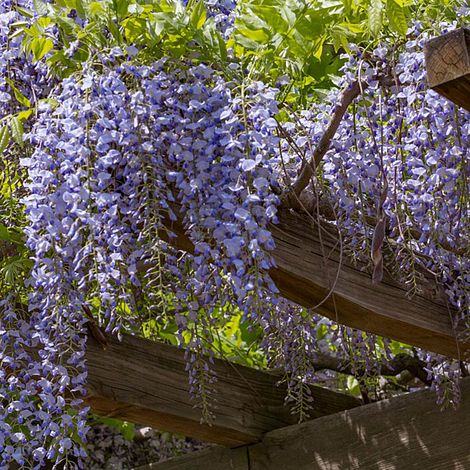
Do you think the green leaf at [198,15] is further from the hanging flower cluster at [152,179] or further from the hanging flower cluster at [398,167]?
the hanging flower cluster at [398,167]

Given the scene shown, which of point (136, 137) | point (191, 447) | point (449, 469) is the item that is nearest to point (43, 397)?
point (136, 137)

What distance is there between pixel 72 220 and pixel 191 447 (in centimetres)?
201

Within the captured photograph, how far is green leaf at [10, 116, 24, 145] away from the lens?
6.97 ft

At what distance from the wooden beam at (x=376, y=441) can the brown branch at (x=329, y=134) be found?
0.84 meters

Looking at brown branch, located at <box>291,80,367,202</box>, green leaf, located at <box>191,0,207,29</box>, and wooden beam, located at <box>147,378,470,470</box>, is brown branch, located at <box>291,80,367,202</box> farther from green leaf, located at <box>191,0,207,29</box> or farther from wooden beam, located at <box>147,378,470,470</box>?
wooden beam, located at <box>147,378,470,470</box>

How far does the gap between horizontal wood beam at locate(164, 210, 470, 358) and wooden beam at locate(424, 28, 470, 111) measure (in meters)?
0.56

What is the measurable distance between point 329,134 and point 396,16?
0.85 ft

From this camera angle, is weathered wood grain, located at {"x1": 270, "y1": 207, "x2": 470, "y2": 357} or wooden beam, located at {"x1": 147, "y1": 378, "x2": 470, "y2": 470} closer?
weathered wood grain, located at {"x1": 270, "y1": 207, "x2": 470, "y2": 357}

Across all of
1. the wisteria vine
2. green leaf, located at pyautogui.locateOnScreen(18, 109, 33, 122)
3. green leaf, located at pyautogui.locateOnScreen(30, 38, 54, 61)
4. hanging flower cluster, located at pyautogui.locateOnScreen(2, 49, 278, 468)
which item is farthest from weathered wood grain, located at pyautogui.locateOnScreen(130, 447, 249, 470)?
green leaf, located at pyautogui.locateOnScreen(30, 38, 54, 61)

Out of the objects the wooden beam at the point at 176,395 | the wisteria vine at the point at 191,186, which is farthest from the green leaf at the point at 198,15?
the wooden beam at the point at 176,395

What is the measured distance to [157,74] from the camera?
2088 mm

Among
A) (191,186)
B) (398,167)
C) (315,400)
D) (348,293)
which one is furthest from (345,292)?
(315,400)

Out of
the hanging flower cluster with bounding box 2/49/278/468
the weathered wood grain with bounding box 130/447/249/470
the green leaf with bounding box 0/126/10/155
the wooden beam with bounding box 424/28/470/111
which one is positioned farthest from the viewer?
the weathered wood grain with bounding box 130/447/249/470

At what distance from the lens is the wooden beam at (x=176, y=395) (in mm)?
2680
